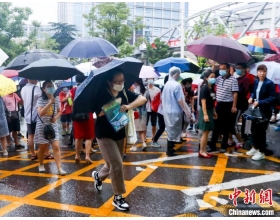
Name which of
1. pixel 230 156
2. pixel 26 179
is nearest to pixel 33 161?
pixel 26 179

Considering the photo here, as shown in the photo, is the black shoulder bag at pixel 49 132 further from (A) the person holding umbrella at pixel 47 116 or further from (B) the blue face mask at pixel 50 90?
(B) the blue face mask at pixel 50 90

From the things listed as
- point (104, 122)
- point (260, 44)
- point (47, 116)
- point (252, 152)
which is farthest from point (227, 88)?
point (47, 116)

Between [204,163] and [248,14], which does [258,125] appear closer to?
[204,163]

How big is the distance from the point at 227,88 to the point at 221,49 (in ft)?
3.80

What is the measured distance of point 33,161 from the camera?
19.1 feet

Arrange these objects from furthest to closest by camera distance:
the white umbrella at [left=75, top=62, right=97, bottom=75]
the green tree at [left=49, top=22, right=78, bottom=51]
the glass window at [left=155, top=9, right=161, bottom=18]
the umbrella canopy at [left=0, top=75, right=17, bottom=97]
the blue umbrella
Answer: the glass window at [left=155, top=9, right=161, bottom=18] → the green tree at [left=49, top=22, right=78, bottom=51] → the blue umbrella → the white umbrella at [left=75, top=62, right=97, bottom=75] → the umbrella canopy at [left=0, top=75, right=17, bottom=97]

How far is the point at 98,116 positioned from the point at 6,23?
18.6m

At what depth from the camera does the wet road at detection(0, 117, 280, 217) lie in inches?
139

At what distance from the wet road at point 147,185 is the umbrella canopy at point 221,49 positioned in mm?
2092

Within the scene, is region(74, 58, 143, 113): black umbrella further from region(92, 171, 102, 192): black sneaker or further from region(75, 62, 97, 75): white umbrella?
region(75, 62, 97, 75): white umbrella

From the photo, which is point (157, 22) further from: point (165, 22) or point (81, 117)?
point (81, 117)

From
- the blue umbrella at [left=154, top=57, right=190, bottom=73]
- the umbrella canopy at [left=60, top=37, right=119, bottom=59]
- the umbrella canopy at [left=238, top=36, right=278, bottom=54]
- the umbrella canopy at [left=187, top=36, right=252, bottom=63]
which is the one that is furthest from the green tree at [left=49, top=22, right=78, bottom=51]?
the umbrella canopy at [left=187, top=36, right=252, bottom=63]

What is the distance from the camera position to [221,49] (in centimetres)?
662

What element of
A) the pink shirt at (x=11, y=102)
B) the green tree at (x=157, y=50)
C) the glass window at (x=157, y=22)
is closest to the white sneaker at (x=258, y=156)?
the pink shirt at (x=11, y=102)
